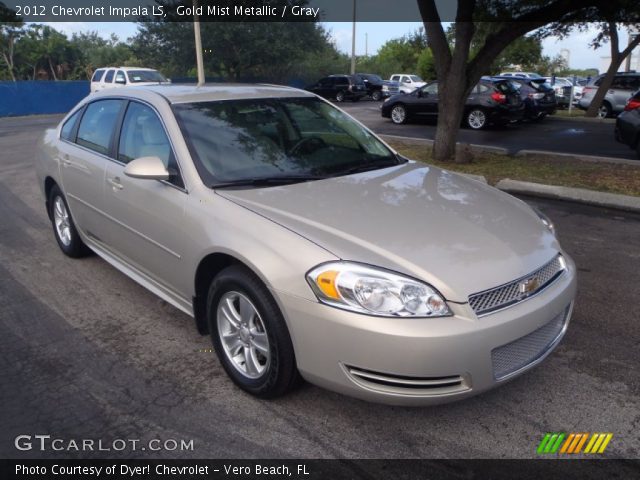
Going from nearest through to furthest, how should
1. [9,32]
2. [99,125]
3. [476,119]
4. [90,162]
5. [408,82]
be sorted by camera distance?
[90,162]
[99,125]
[476,119]
[408,82]
[9,32]

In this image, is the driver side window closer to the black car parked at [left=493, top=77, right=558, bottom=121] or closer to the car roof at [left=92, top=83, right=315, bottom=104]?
the black car parked at [left=493, top=77, right=558, bottom=121]

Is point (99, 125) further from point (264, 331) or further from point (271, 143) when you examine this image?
point (264, 331)

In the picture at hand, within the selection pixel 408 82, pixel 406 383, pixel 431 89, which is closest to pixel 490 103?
pixel 431 89

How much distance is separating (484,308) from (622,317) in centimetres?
196

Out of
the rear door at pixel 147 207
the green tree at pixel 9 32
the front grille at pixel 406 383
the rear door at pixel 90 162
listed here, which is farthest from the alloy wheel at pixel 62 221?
the green tree at pixel 9 32

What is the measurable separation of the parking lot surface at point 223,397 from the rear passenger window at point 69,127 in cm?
143

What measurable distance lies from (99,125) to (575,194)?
604cm

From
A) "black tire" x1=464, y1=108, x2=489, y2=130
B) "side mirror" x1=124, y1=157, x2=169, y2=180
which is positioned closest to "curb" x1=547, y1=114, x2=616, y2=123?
"black tire" x1=464, y1=108, x2=489, y2=130

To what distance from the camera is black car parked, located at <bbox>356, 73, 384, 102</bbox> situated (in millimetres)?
31875

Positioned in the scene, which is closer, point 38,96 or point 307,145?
point 307,145

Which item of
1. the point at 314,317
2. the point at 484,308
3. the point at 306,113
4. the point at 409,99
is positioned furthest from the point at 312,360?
the point at 409,99

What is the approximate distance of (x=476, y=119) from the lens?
15.8 metres

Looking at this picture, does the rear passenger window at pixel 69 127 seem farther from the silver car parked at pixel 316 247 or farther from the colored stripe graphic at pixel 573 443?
the colored stripe graphic at pixel 573 443

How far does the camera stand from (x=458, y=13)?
29.4ft
